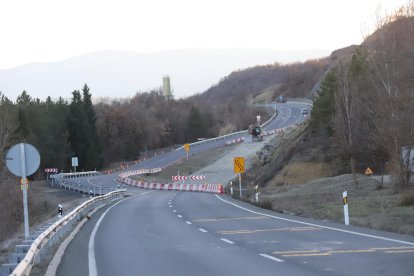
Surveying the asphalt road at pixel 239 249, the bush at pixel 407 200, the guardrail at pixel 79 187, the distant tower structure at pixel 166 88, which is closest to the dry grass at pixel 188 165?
the guardrail at pixel 79 187

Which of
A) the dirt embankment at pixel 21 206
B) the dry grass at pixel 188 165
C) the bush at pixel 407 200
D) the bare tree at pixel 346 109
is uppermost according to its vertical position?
the bare tree at pixel 346 109

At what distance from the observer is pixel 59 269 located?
12.8 meters

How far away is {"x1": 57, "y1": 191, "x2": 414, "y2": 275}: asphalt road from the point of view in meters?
11.5

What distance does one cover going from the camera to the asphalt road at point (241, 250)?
1152cm

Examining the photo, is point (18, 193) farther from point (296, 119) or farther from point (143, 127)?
point (296, 119)

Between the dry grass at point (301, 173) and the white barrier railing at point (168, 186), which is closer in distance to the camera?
the white barrier railing at point (168, 186)

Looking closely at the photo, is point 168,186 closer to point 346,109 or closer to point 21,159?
point 346,109

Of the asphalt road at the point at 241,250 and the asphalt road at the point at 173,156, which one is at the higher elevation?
the asphalt road at the point at 173,156

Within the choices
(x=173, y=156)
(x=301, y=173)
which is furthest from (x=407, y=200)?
(x=173, y=156)

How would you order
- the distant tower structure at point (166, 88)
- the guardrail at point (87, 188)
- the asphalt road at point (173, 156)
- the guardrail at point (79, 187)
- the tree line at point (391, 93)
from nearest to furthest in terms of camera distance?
the tree line at point (391, 93) < the guardrail at point (87, 188) < the guardrail at point (79, 187) < the asphalt road at point (173, 156) < the distant tower structure at point (166, 88)

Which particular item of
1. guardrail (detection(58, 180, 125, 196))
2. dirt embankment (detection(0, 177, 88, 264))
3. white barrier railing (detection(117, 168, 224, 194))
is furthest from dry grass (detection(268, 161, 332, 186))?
dirt embankment (detection(0, 177, 88, 264))

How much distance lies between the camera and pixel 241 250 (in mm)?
14531

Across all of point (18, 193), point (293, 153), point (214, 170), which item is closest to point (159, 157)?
point (214, 170)

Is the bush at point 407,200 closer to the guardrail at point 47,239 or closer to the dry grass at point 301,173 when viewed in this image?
the guardrail at point 47,239
